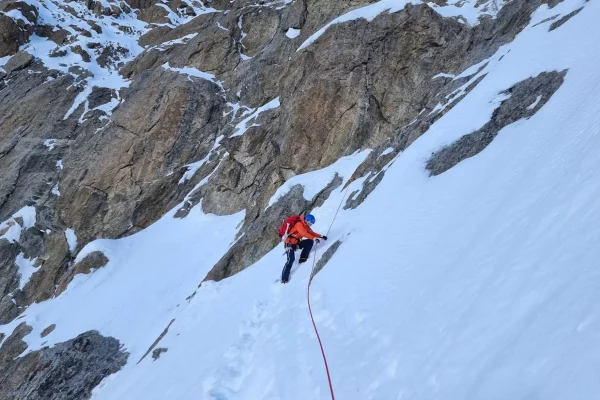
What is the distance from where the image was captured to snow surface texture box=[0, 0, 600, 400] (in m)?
3.82

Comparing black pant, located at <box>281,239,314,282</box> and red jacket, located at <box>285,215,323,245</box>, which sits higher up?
red jacket, located at <box>285,215,323,245</box>

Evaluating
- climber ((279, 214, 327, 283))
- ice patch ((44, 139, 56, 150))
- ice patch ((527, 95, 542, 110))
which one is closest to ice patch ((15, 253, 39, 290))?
ice patch ((44, 139, 56, 150))

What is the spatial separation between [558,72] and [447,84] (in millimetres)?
7325

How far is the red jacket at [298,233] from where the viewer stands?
1154 cm

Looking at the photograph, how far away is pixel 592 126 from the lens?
7.09 metres

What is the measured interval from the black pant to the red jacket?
0.12m

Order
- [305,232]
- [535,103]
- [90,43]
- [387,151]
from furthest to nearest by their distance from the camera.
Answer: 1. [90,43]
2. [387,151]
3. [305,232]
4. [535,103]

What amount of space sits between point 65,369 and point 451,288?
15472 mm

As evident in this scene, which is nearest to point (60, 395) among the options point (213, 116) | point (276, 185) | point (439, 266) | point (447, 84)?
point (276, 185)

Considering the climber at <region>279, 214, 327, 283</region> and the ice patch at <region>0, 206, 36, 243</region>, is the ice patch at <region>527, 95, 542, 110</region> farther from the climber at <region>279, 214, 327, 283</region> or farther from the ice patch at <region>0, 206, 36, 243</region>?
the ice patch at <region>0, 206, 36, 243</region>

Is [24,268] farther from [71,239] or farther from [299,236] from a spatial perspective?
[299,236]

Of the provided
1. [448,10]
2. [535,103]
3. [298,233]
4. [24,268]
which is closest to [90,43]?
[24,268]

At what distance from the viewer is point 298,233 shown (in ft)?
38.0

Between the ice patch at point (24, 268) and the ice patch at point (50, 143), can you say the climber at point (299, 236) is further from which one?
the ice patch at point (50, 143)
